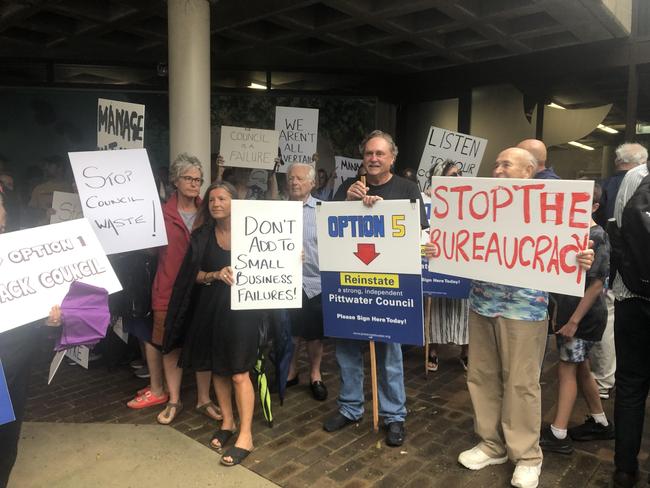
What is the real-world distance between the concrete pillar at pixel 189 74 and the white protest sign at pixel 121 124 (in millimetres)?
1249

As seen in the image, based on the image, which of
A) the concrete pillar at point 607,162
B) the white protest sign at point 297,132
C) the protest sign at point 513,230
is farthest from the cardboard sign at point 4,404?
the concrete pillar at point 607,162

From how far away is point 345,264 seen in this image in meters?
3.60

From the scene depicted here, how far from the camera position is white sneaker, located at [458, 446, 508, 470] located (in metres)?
3.26

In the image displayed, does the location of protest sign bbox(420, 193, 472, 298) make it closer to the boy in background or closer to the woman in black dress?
the boy in background

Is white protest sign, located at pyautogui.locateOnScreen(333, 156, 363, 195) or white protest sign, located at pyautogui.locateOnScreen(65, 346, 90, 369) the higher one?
white protest sign, located at pyautogui.locateOnScreen(333, 156, 363, 195)

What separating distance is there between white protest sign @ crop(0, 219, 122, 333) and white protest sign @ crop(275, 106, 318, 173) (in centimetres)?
394

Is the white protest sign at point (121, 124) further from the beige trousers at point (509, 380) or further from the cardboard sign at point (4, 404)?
the beige trousers at point (509, 380)

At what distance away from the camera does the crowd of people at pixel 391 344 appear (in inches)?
115

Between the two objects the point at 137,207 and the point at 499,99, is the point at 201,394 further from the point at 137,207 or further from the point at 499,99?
the point at 499,99

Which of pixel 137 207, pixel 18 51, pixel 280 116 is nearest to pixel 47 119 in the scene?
pixel 18 51

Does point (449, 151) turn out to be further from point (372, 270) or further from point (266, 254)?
point (266, 254)

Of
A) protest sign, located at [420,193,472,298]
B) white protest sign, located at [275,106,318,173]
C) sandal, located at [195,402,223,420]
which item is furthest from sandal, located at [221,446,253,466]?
white protest sign, located at [275,106,318,173]

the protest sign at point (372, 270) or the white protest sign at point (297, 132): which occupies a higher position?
the white protest sign at point (297, 132)

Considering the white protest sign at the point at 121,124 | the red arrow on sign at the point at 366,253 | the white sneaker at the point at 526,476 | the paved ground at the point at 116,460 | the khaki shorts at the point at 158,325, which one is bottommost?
the paved ground at the point at 116,460
